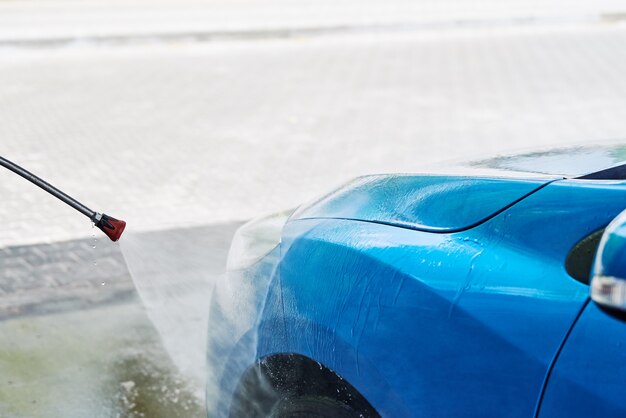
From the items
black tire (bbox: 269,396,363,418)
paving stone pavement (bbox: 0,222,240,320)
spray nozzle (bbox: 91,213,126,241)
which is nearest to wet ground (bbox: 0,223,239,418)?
paving stone pavement (bbox: 0,222,240,320)

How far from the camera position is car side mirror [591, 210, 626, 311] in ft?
5.08

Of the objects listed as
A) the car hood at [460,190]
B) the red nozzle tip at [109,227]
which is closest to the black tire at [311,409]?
the car hood at [460,190]

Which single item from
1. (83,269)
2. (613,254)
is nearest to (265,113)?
(83,269)

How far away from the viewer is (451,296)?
197cm

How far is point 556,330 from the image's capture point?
1791mm

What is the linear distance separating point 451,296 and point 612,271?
477 mm

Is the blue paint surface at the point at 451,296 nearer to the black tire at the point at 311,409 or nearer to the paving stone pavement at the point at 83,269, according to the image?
the black tire at the point at 311,409

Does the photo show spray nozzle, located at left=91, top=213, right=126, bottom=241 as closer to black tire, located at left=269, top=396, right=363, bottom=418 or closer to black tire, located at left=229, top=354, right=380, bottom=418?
black tire, located at left=229, top=354, right=380, bottom=418

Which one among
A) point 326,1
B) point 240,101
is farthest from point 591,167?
point 326,1

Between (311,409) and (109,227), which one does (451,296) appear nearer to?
(311,409)

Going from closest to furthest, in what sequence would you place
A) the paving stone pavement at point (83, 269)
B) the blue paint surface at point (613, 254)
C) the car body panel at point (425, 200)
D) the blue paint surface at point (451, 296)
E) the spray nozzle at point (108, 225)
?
1. the blue paint surface at point (613, 254)
2. the blue paint surface at point (451, 296)
3. the car body panel at point (425, 200)
4. the spray nozzle at point (108, 225)
5. the paving stone pavement at point (83, 269)

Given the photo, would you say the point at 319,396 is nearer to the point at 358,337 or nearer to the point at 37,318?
the point at 358,337

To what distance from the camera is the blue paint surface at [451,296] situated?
72.2 inches

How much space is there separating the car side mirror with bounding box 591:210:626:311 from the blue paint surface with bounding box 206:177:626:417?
154 mm
